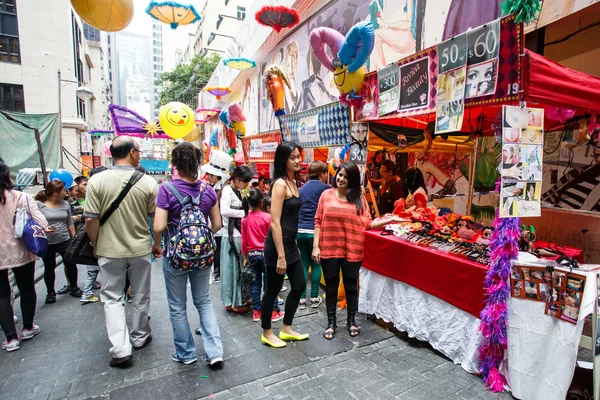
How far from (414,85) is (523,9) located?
1.25 m

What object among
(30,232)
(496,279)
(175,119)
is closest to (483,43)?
(496,279)

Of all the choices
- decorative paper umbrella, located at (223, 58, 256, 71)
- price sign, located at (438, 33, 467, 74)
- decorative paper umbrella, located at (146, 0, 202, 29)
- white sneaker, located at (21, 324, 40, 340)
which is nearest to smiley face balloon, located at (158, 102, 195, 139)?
decorative paper umbrella, located at (223, 58, 256, 71)

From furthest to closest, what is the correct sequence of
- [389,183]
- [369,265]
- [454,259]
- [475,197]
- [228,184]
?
[475,197] < [389,183] < [228,184] < [369,265] < [454,259]

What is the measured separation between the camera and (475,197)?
6.62 m

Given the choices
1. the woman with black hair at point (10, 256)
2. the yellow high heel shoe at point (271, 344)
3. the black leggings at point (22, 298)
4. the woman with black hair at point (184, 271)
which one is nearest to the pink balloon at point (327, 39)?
the woman with black hair at point (184, 271)

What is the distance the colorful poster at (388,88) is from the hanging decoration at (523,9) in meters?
→ 1.43

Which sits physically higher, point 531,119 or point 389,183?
point 531,119

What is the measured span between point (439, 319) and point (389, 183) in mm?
2998

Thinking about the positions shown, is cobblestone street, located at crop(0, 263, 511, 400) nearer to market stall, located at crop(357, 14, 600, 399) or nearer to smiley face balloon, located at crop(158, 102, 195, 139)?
market stall, located at crop(357, 14, 600, 399)

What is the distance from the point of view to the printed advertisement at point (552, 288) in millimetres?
2297

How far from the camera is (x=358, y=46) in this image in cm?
422

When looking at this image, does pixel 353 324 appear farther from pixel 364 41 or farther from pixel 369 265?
pixel 364 41

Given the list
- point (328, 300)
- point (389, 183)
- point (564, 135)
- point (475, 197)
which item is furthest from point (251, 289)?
point (475, 197)

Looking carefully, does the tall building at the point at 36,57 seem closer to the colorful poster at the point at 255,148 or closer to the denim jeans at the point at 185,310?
the colorful poster at the point at 255,148
